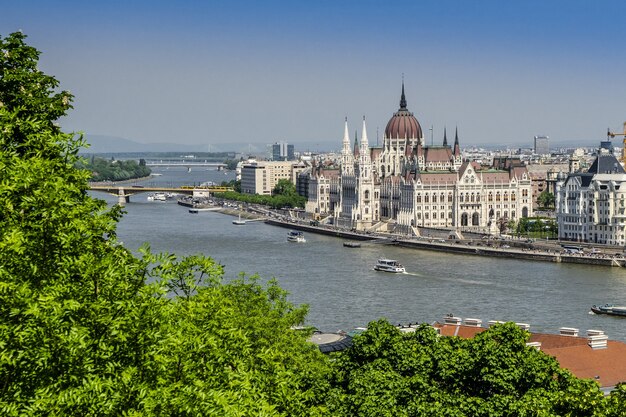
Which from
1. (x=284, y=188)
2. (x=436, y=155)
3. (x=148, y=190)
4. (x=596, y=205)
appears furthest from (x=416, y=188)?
(x=148, y=190)

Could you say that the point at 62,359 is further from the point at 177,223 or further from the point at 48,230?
the point at 177,223

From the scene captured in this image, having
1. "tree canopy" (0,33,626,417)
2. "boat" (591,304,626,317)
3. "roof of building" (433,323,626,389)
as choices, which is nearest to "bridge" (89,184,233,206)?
"boat" (591,304,626,317)

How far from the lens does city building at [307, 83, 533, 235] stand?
70.9 m

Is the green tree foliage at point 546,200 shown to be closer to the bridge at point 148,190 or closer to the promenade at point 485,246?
the promenade at point 485,246

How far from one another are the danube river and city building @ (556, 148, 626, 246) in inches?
292

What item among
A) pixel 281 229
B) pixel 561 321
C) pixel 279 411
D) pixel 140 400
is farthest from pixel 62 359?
pixel 281 229

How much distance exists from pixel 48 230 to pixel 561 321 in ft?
78.4

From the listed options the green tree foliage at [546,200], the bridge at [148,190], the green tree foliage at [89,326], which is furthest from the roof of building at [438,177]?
the green tree foliage at [89,326]

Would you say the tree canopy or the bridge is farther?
the bridge

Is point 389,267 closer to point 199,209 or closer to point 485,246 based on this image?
point 485,246

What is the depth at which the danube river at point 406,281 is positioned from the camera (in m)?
31.3

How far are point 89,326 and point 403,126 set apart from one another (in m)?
76.4

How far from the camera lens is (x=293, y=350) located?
15.4 m

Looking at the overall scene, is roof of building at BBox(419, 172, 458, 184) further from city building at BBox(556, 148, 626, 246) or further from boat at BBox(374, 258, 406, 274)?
boat at BBox(374, 258, 406, 274)
